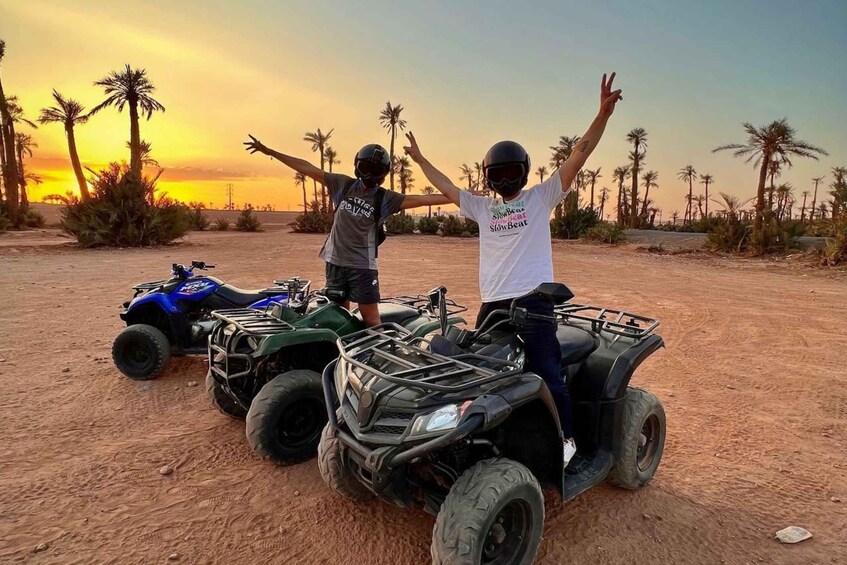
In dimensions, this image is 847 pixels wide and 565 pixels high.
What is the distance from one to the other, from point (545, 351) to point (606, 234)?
25.8 metres

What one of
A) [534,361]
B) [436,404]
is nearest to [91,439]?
[436,404]

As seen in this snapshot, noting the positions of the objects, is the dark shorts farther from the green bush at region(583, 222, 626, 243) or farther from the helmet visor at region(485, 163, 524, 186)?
the green bush at region(583, 222, 626, 243)

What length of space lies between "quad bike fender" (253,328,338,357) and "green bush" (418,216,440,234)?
3198cm

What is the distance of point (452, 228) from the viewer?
1319 inches

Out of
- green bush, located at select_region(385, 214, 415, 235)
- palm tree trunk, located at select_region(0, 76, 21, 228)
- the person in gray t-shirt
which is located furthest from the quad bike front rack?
palm tree trunk, located at select_region(0, 76, 21, 228)

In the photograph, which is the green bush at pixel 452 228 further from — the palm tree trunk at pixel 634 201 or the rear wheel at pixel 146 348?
the rear wheel at pixel 146 348

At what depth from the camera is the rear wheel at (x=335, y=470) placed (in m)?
2.81

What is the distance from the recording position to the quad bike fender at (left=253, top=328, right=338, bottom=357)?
140 inches

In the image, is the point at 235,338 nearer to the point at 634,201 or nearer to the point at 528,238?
the point at 528,238

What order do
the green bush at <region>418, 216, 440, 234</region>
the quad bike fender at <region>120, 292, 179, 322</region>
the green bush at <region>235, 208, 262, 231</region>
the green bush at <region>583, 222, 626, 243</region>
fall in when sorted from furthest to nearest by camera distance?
1. the green bush at <region>235, 208, 262, 231</region>
2. the green bush at <region>418, 216, 440, 234</region>
3. the green bush at <region>583, 222, 626, 243</region>
4. the quad bike fender at <region>120, 292, 179, 322</region>

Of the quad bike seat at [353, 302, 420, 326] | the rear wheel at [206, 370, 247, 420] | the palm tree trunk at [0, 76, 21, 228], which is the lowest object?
the rear wheel at [206, 370, 247, 420]

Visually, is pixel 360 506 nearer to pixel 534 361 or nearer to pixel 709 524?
pixel 534 361

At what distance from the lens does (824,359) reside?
623 centimetres

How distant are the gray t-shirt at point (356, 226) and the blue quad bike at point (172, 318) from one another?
75 centimetres
